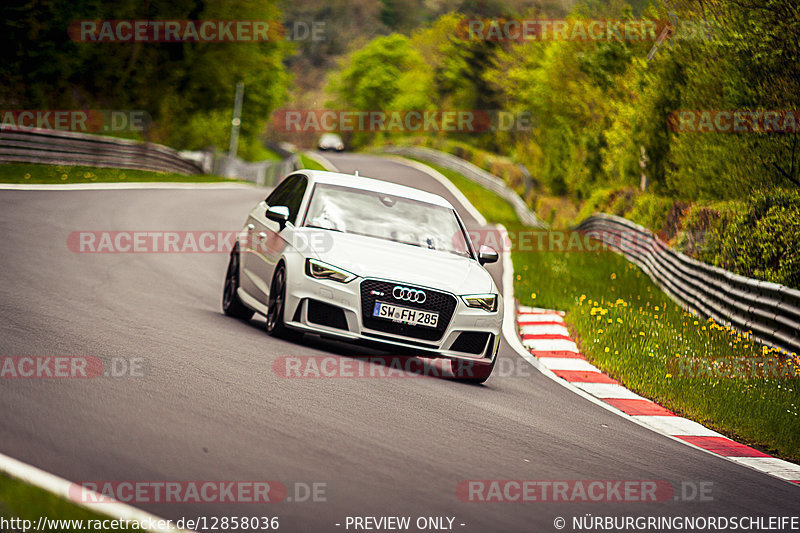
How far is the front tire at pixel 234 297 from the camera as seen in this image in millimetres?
11516

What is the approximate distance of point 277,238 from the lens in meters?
10.3

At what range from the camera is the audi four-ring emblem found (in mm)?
9141

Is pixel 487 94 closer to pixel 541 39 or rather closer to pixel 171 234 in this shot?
pixel 541 39

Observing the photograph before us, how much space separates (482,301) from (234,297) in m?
3.32

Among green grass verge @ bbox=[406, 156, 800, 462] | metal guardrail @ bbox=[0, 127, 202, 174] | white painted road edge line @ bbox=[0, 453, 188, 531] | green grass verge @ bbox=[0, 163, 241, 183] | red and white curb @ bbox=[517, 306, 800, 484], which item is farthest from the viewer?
metal guardrail @ bbox=[0, 127, 202, 174]

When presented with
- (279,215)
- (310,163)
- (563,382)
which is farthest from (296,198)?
(310,163)

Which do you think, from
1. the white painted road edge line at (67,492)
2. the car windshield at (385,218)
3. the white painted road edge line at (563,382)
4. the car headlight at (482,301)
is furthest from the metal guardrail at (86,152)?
the white painted road edge line at (67,492)

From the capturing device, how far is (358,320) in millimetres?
9109

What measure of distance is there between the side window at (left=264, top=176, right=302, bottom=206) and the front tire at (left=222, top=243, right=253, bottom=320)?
69 centimetres

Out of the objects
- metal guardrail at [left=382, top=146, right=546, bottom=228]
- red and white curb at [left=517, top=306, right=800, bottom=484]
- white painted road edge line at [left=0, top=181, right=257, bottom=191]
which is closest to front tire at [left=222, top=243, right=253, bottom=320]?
red and white curb at [left=517, top=306, right=800, bottom=484]

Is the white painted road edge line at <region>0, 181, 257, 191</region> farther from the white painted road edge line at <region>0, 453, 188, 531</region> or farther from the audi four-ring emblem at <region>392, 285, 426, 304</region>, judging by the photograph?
the white painted road edge line at <region>0, 453, 188, 531</region>

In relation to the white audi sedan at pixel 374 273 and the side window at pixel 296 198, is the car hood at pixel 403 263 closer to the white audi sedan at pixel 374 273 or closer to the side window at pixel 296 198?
the white audi sedan at pixel 374 273

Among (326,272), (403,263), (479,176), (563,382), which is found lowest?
(563,382)

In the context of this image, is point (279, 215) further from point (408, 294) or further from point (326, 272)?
point (408, 294)
